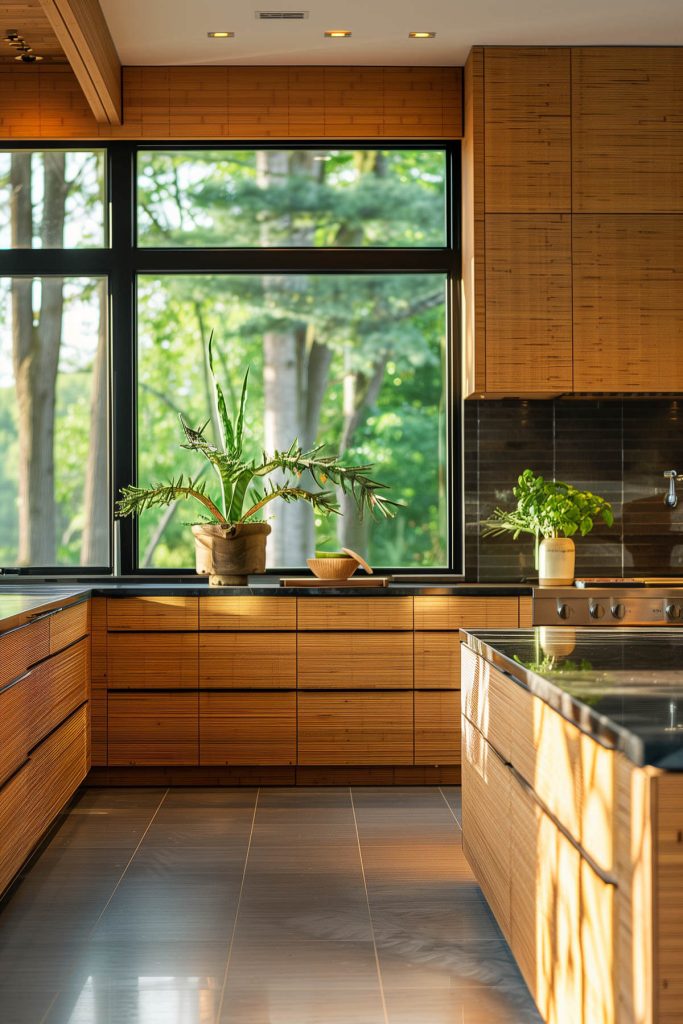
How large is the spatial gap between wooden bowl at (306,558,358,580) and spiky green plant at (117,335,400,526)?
0.23 m

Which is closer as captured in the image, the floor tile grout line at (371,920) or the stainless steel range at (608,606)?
the floor tile grout line at (371,920)

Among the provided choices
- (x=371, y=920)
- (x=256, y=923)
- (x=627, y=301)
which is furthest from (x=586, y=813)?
(x=627, y=301)

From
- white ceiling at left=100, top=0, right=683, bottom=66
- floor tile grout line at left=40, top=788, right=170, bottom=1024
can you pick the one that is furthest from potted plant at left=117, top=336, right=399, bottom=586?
white ceiling at left=100, top=0, right=683, bottom=66

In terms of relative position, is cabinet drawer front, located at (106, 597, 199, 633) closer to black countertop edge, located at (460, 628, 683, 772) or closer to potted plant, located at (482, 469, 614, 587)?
potted plant, located at (482, 469, 614, 587)

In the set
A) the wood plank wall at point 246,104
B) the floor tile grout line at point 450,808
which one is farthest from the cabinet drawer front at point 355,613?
the wood plank wall at point 246,104

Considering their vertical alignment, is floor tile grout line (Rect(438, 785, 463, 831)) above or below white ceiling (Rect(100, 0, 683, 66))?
below

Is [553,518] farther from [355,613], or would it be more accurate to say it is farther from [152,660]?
[152,660]

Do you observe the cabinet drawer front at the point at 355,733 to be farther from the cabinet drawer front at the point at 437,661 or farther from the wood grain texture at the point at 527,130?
the wood grain texture at the point at 527,130

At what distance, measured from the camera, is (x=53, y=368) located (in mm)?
5246

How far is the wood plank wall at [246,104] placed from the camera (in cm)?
508

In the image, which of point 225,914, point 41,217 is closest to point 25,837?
point 225,914

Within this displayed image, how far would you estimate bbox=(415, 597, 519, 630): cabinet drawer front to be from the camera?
459 centimetres

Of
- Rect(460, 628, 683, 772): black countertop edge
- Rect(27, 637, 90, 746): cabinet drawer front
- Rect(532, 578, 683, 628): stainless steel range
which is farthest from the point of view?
Rect(532, 578, 683, 628): stainless steel range

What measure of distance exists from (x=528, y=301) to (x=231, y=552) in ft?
5.75
